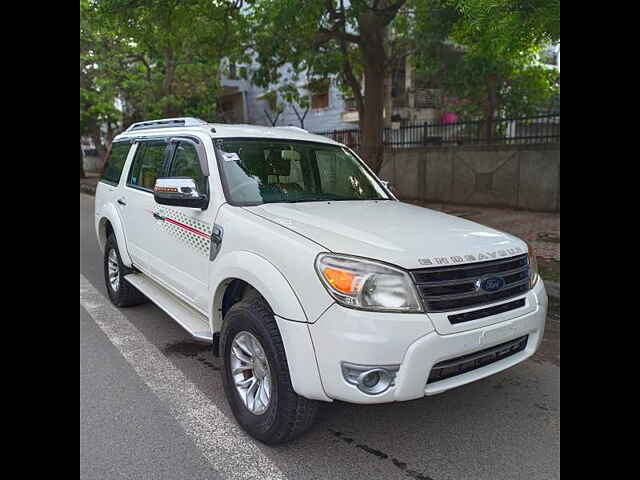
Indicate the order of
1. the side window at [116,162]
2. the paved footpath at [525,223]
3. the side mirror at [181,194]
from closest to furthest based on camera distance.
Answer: the side mirror at [181,194] < the side window at [116,162] < the paved footpath at [525,223]

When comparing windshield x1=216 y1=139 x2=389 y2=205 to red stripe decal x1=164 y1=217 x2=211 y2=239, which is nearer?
red stripe decal x1=164 y1=217 x2=211 y2=239

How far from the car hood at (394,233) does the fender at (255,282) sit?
28 centimetres

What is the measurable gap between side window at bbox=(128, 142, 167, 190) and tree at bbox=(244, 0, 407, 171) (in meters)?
4.05

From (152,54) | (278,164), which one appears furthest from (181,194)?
(152,54)

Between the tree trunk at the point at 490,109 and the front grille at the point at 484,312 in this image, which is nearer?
the front grille at the point at 484,312

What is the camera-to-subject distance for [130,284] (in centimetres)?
532

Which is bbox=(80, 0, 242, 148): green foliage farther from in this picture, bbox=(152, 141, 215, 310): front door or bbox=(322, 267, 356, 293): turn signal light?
bbox=(322, 267, 356, 293): turn signal light

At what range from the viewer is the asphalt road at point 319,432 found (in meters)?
2.74

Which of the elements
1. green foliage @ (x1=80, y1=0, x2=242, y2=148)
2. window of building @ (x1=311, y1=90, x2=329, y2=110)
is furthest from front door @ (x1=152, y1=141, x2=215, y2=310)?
window of building @ (x1=311, y1=90, x2=329, y2=110)

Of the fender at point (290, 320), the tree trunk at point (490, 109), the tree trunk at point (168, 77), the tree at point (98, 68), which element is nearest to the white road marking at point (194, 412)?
the fender at point (290, 320)

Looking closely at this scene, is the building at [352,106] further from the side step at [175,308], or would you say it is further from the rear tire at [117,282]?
the side step at [175,308]

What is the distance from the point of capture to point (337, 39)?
10.3m

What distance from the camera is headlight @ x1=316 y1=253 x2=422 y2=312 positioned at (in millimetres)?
2533
